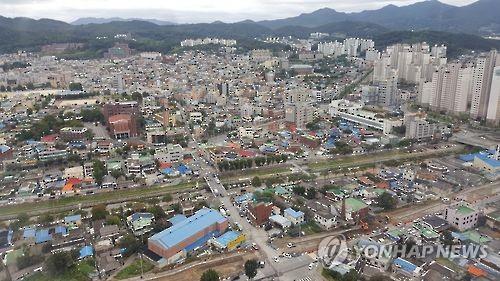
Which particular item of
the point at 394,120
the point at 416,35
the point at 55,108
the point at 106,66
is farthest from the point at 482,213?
the point at 416,35

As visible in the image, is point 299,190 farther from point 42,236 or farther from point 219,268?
point 42,236

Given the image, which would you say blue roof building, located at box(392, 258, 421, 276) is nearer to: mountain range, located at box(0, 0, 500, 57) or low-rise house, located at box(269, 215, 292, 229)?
low-rise house, located at box(269, 215, 292, 229)

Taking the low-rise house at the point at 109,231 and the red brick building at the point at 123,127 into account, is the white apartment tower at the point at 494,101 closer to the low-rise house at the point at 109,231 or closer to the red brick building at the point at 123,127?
the red brick building at the point at 123,127

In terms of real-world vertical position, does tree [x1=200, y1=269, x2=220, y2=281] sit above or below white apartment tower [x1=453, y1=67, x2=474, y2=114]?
below

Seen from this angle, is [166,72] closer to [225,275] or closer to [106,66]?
[106,66]

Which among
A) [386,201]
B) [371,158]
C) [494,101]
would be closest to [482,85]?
[494,101]

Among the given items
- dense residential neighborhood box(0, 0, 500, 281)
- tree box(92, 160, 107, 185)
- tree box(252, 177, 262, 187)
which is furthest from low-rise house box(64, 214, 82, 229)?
tree box(252, 177, 262, 187)
